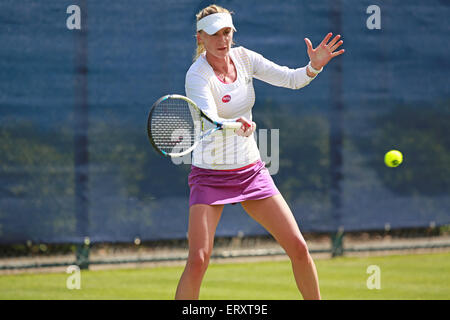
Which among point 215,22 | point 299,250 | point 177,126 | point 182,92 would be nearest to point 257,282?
point 182,92

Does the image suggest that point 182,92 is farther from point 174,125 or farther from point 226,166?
point 226,166

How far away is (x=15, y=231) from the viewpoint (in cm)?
550

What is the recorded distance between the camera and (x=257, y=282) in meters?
5.31

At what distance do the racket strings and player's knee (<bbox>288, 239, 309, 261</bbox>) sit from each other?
→ 0.69 metres

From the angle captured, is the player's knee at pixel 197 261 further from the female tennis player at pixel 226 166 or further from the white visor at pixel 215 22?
the white visor at pixel 215 22

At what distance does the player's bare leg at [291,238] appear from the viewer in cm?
349

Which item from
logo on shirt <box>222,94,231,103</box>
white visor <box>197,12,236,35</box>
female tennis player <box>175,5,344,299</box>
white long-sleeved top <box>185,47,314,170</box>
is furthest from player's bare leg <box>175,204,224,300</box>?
white visor <box>197,12,236,35</box>

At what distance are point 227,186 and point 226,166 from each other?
94mm

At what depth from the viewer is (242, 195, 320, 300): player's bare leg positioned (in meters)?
3.49

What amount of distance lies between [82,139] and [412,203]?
9.09 feet

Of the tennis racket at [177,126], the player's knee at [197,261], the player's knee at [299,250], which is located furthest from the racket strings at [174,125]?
the player's knee at [299,250]

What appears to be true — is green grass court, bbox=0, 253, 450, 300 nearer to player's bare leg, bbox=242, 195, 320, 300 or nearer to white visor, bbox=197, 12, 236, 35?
player's bare leg, bbox=242, 195, 320, 300

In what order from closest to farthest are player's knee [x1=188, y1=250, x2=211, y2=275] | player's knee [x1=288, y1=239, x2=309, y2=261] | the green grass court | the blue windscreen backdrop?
1. player's knee [x1=188, y1=250, x2=211, y2=275]
2. player's knee [x1=288, y1=239, x2=309, y2=261]
3. the green grass court
4. the blue windscreen backdrop

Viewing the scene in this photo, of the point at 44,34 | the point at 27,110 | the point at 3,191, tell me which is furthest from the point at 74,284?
the point at 44,34
